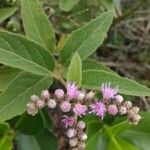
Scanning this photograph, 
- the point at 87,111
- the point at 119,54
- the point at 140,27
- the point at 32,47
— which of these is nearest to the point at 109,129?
the point at 87,111

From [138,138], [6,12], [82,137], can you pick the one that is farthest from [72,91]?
[6,12]

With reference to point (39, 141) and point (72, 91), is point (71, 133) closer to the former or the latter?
point (72, 91)

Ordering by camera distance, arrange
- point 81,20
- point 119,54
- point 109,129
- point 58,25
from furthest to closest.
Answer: point 119,54 < point 58,25 < point 81,20 < point 109,129

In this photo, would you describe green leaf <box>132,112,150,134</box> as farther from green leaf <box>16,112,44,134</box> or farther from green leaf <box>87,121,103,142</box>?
green leaf <box>16,112,44,134</box>

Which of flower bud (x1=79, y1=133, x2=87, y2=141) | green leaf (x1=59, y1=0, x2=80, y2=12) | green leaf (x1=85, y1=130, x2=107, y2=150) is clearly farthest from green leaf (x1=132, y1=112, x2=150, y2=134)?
green leaf (x1=59, y1=0, x2=80, y2=12)

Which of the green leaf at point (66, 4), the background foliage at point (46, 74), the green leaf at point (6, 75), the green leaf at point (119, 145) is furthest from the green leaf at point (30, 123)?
the green leaf at point (66, 4)

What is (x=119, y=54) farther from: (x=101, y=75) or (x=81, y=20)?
(x=101, y=75)
